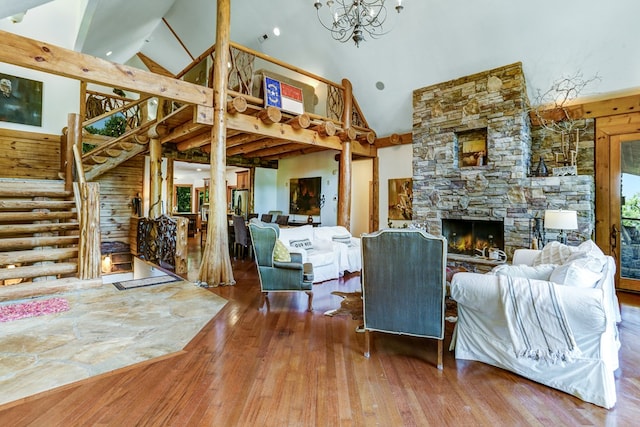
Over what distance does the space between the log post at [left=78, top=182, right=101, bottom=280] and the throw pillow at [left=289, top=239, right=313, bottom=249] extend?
2.80 metres

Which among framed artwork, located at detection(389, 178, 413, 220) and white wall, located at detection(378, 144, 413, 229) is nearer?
framed artwork, located at detection(389, 178, 413, 220)

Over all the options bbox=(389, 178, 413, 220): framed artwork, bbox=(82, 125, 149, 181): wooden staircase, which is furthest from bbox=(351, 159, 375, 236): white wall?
bbox=(82, 125, 149, 181): wooden staircase

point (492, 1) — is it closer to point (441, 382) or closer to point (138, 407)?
point (441, 382)

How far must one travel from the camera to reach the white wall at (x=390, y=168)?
7461 mm

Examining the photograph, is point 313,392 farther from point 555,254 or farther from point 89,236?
point 89,236

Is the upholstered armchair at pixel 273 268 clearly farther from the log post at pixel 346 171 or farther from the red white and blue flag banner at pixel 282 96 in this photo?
the log post at pixel 346 171

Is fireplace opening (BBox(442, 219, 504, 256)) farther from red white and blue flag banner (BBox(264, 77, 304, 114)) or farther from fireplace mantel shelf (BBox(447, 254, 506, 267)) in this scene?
red white and blue flag banner (BBox(264, 77, 304, 114))

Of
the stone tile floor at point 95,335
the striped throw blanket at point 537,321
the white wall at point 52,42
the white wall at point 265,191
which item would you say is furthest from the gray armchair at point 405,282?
the white wall at point 265,191

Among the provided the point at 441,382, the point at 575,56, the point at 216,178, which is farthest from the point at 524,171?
the point at 216,178

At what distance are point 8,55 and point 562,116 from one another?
7.44m

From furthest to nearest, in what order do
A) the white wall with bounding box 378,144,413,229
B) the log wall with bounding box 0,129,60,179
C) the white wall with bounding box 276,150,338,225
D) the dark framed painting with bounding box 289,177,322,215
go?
the dark framed painting with bounding box 289,177,322,215
the white wall with bounding box 276,150,338,225
the white wall with bounding box 378,144,413,229
the log wall with bounding box 0,129,60,179

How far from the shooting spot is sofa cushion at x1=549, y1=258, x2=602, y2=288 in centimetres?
219

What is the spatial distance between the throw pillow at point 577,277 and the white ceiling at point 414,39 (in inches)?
161

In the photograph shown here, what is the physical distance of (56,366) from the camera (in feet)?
7.68
